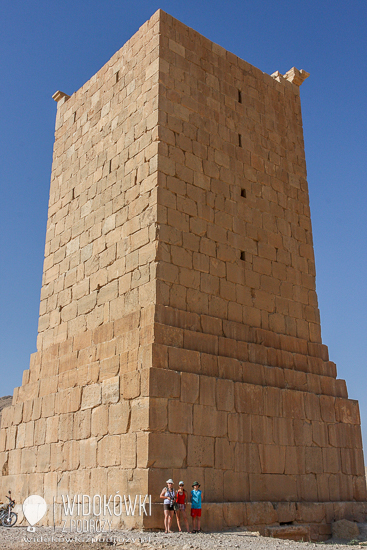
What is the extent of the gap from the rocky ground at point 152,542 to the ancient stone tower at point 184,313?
0.54m

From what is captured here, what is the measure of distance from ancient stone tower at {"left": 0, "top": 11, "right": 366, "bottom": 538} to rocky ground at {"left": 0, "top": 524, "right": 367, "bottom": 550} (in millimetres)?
535

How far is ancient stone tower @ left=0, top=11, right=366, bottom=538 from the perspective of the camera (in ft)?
28.5

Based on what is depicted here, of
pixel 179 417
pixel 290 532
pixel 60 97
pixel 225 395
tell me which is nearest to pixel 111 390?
pixel 179 417

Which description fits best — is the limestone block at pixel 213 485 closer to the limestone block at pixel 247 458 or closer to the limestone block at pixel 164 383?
the limestone block at pixel 247 458

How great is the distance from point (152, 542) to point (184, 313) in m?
3.67

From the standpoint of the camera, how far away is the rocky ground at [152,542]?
6504mm

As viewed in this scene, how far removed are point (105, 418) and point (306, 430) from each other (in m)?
3.70

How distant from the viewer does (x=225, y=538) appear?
7414 mm

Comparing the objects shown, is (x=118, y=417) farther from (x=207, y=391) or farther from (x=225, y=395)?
(x=225, y=395)

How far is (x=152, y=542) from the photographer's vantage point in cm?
663

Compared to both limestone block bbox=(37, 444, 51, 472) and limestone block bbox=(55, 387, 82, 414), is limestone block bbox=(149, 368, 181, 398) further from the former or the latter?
limestone block bbox=(37, 444, 51, 472)

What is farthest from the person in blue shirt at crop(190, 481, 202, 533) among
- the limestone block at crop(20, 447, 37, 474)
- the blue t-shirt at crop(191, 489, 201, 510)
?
the limestone block at crop(20, 447, 37, 474)

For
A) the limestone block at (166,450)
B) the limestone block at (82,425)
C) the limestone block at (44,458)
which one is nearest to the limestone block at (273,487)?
the limestone block at (166,450)

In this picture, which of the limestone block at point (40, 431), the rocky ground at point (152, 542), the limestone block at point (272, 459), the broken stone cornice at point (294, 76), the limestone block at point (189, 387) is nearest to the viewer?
the rocky ground at point (152, 542)
